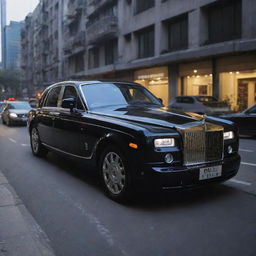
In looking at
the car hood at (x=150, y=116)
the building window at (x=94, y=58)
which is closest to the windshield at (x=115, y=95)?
the car hood at (x=150, y=116)

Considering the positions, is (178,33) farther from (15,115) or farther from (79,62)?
(79,62)

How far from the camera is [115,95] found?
6.31 metres

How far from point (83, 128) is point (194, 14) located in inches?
788

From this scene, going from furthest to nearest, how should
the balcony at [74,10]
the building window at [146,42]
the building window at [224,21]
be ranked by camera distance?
the balcony at [74,10] < the building window at [146,42] < the building window at [224,21]

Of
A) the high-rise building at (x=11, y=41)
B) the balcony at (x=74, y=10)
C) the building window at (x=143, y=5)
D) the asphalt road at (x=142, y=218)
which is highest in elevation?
the high-rise building at (x=11, y=41)

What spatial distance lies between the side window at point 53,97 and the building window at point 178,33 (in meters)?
18.8

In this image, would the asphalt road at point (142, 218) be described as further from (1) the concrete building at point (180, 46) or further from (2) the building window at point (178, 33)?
→ (2) the building window at point (178, 33)

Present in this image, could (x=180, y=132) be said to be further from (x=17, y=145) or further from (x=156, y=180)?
(x=17, y=145)

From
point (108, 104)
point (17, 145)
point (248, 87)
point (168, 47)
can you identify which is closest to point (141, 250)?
point (108, 104)

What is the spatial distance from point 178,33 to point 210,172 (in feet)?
74.8

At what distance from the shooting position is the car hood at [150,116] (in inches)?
188

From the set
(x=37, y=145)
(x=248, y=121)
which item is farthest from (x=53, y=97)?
(x=248, y=121)

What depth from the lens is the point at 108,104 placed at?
6.05m

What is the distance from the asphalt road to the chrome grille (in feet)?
2.05
